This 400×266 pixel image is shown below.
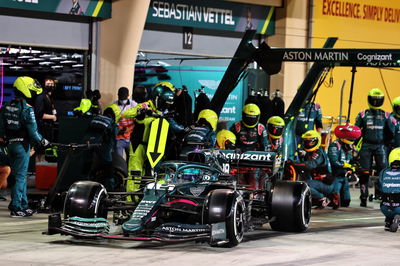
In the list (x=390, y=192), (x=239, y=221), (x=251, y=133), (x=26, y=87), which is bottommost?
(x=239, y=221)

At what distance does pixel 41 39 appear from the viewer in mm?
20500

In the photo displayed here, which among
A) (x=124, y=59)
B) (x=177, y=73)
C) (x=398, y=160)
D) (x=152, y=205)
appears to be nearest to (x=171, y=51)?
(x=177, y=73)

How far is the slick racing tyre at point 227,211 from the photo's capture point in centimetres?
1079

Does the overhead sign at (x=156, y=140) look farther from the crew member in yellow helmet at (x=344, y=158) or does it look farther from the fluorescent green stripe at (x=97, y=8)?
the fluorescent green stripe at (x=97, y=8)

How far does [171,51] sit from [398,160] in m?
10.6

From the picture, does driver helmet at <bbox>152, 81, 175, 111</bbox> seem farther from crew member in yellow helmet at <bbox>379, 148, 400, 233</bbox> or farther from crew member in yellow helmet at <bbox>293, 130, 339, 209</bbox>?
crew member in yellow helmet at <bbox>379, 148, 400, 233</bbox>

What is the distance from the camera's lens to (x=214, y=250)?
10.9m

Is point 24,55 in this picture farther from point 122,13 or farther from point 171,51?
point 171,51

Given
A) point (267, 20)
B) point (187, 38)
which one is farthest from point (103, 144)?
point (267, 20)

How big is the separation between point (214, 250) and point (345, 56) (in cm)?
674

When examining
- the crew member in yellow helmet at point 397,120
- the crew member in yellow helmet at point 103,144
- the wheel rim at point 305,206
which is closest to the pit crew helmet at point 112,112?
the crew member in yellow helmet at point 103,144

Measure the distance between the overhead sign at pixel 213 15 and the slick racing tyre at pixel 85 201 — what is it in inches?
457

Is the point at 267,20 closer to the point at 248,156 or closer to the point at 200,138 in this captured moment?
the point at 200,138

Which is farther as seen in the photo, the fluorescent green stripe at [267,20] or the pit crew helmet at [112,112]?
the fluorescent green stripe at [267,20]
